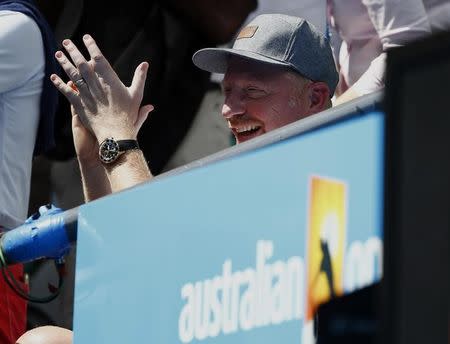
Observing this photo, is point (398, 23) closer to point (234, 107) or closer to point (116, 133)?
point (234, 107)

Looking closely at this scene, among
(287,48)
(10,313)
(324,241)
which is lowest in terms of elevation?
(324,241)

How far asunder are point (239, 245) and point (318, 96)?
1.75 metres

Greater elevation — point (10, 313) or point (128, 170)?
point (128, 170)

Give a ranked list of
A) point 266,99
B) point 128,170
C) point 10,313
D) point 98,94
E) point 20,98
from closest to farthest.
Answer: point 128,170 → point 98,94 → point 10,313 → point 266,99 → point 20,98

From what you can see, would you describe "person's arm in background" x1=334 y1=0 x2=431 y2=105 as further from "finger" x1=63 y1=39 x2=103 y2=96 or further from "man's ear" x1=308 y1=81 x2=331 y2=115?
"finger" x1=63 y1=39 x2=103 y2=96

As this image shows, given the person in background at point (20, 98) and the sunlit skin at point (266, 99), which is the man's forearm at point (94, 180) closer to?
the person in background at point (20, 98)

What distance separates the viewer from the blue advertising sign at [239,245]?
1513 mm

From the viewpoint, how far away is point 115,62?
516 cm

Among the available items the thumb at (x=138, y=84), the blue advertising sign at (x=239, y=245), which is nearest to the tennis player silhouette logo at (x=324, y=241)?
the blue advertising sign at (x=239, y=245)

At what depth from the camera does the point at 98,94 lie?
10.4 ft

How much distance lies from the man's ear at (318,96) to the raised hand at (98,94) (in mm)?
569

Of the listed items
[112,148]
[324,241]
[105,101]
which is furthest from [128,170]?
[324,241]

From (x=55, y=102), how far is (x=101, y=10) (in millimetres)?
1613

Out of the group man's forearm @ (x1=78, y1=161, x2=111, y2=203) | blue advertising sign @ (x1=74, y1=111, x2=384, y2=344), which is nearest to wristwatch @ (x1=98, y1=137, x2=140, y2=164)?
man's forearm @ (x1=78, y1=161, x2=111, y2=203)
